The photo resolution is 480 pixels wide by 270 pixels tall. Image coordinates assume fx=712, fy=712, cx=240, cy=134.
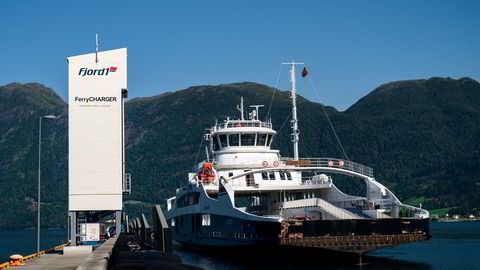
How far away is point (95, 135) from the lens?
1800 inches

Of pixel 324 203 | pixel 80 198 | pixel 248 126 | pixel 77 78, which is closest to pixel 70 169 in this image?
pixel 80 198

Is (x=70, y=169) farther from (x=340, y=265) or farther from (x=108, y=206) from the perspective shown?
(x=340, y=265)

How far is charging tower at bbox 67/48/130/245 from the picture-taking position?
149ft

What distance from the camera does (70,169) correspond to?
45656 mm

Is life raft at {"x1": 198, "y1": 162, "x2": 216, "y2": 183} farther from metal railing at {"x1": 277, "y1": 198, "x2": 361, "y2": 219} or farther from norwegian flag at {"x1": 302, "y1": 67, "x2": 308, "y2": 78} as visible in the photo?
norwegian flag at {"x1": 302, "y1": 67, "x2": 308, "y2": 78}

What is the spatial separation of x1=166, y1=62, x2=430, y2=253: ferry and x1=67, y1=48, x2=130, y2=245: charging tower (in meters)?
10.3

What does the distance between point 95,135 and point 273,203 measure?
61.2 ft

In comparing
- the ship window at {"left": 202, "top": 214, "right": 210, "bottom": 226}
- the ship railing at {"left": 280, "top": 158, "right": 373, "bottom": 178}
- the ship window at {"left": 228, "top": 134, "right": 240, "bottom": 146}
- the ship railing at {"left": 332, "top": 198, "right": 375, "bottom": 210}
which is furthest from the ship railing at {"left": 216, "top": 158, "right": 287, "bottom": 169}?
the ship railing at {"left": 332, "top": 198, "right": 375, "bottom": 210}

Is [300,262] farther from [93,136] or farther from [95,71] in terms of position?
[95,71]

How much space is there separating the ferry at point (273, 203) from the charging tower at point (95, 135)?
33.9 ft

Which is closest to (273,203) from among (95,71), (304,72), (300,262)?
(300,262)

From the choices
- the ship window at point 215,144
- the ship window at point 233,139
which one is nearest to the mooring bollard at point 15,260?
the ship window at point 233,139

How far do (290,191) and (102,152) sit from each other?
1838cm

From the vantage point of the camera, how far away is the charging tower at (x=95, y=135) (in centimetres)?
4544
